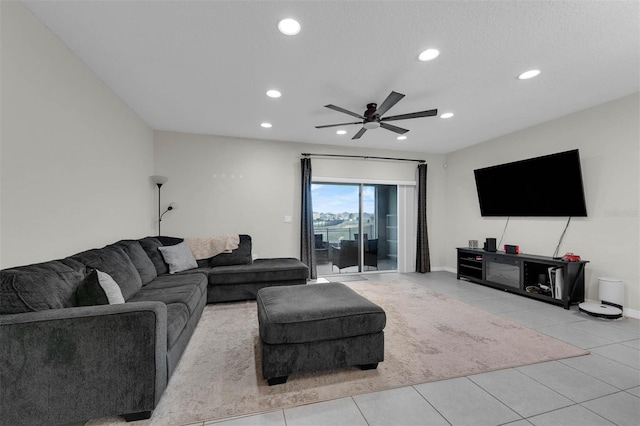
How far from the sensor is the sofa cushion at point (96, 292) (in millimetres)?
1729

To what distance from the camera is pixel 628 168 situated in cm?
324

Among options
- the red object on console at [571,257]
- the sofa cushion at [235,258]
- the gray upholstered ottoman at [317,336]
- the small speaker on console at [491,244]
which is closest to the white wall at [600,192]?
the red object on console at [571,257]

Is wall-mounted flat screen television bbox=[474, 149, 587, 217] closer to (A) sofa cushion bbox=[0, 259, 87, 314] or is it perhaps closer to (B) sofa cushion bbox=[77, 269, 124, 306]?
(B) sofa cushion bbox=[77, 269, 124, 306]

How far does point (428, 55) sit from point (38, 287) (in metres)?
3.27

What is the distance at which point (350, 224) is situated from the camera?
567 cm

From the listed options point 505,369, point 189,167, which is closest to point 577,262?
point 505,369

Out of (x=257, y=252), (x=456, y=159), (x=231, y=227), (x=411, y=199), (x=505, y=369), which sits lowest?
(x=505, y=369)

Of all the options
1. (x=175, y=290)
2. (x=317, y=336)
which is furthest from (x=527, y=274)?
(x=175, y=290)

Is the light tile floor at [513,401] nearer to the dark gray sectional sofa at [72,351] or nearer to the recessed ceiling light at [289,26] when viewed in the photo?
the dark gray sectional sofa at [72,351]

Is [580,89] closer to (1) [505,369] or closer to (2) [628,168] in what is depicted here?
(2) [628,168]

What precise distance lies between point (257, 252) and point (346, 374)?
3.28 m

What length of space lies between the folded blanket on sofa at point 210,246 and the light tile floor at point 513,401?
8.96ft

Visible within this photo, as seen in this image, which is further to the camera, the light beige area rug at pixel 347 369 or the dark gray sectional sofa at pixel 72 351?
the light beige area rug at pixel 347 369

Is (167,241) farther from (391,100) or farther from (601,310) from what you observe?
(601,310)
